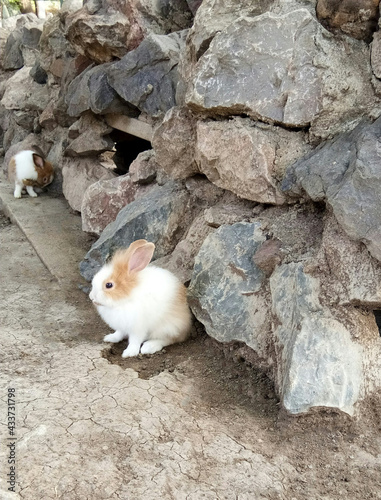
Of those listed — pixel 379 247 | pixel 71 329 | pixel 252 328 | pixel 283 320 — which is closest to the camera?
pixel 379 247

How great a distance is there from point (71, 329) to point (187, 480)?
63.8 inches

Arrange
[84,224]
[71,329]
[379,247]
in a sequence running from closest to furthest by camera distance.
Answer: [379,247], [71,329], [84,224]

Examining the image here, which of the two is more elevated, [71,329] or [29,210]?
[71,329]

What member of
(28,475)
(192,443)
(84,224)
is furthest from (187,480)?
(84,224)

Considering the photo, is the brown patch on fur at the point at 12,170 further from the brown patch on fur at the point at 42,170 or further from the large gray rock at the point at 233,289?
the large gray rock at the point at 233,289

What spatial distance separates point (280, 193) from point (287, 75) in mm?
638

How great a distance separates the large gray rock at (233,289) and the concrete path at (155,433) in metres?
0.21

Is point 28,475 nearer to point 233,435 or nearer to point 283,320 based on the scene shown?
point 233,435

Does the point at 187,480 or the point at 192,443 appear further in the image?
the point at 192,443

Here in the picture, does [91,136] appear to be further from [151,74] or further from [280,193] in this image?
[280,193]

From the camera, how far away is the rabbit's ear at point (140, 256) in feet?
10.3

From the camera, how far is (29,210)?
5.89 m

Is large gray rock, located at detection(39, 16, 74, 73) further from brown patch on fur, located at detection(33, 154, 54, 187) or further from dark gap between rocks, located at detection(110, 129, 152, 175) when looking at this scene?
dark gap between rocks, located at detection(110, 129, 152, 175)

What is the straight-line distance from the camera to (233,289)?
3076 millimetres
